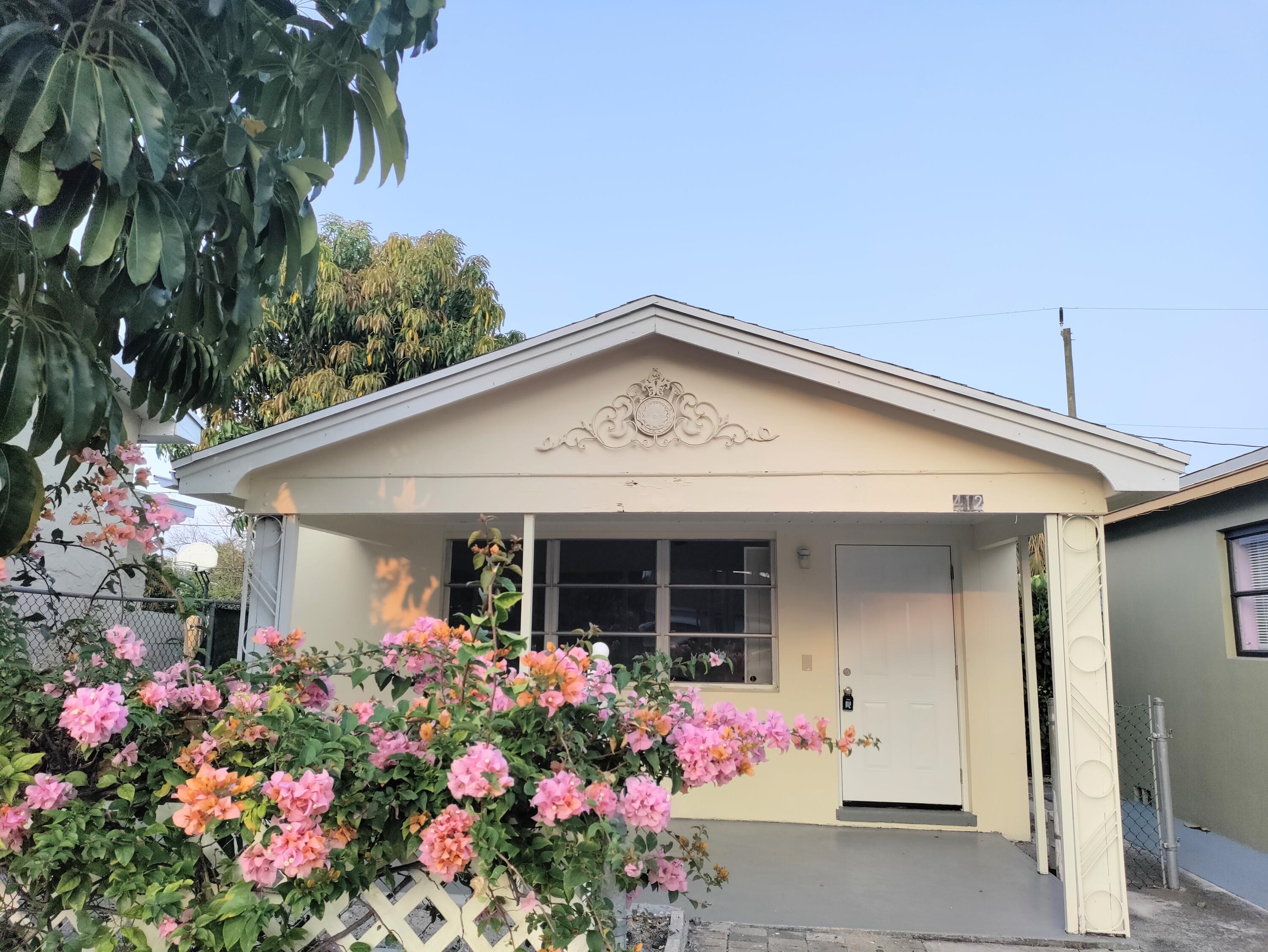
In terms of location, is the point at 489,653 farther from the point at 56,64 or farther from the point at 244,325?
the point at 56,64

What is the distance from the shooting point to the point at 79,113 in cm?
193

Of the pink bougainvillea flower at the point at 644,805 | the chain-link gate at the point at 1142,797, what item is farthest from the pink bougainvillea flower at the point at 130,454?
the chain-link gate at the point at 1142,797

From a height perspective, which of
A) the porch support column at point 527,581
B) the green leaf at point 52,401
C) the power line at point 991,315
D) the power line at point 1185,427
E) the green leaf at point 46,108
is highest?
the power line at point 991,315

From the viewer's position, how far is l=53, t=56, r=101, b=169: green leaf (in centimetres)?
191

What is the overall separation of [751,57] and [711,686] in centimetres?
1303

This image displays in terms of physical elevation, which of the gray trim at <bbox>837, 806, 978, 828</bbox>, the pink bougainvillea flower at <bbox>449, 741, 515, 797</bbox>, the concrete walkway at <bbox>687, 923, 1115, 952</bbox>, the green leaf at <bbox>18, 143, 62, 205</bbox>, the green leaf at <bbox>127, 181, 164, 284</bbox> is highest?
the green leaf at <bbox>18, 143, 62, 205</bbox>

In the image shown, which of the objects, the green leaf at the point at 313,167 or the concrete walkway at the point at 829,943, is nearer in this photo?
the green leaf at the point at 313,167

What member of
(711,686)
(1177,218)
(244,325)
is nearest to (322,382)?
(711,686)

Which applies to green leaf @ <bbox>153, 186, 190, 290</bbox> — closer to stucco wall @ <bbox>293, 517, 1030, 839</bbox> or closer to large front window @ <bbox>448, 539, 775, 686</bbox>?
stucco wall @ <bbox>293, 517, 1030, 839</bbox>

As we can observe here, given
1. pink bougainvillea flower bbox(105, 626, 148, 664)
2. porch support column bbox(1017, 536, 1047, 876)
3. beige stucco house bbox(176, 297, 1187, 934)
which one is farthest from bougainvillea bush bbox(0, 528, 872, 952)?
porch support column bbox(1017, 536, 1047, 876)

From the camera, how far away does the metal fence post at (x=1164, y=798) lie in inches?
228

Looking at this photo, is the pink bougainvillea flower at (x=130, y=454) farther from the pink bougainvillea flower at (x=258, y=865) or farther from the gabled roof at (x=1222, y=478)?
the gabled roof at (x=1222, y=478)

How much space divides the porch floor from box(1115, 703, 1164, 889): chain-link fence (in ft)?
2.63

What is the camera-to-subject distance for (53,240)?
2.08 meters
